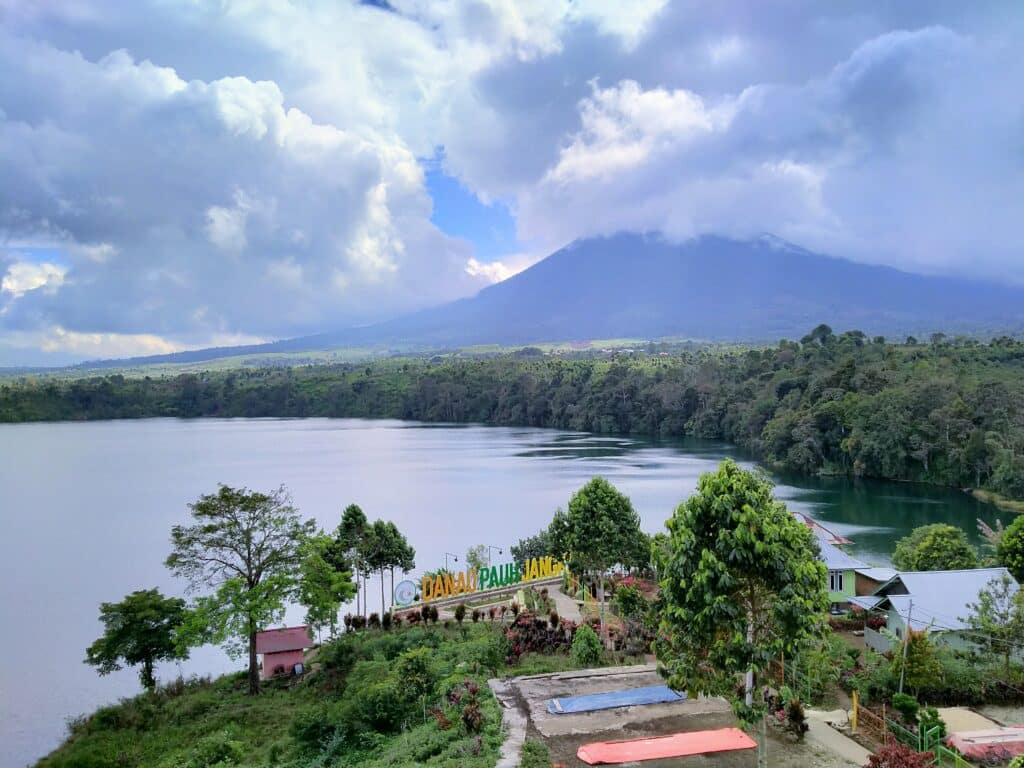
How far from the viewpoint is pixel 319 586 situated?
16141 mm

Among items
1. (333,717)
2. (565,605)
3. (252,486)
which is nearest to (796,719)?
(333,717)

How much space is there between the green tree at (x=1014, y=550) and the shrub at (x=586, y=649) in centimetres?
982

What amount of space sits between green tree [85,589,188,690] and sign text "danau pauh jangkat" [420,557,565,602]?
6.41m

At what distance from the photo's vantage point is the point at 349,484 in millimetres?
43531

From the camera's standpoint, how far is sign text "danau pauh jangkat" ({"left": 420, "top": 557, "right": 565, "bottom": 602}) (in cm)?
2119

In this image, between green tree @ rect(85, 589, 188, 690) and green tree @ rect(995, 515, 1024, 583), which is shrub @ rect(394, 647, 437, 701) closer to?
green tree @ rect(85, 589, 188, 690)

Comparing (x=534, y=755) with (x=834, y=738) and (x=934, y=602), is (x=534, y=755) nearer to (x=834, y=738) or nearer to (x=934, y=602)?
(x=834, y=738)

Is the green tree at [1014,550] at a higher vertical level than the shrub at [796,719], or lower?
higher

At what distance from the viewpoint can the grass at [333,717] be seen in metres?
11.2

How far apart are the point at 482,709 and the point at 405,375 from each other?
9577 centimetres

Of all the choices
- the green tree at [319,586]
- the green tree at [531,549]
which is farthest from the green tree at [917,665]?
the green tree at [531,549]

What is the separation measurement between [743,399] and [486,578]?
46484 millimetres

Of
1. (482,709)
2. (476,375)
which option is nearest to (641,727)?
(482,709)

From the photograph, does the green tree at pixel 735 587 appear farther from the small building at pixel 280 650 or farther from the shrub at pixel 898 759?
the small building at pixel 280 650
